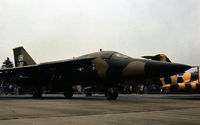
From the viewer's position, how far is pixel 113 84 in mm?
15297

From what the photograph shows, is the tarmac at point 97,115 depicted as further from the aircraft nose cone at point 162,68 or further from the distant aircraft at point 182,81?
the distant aircraft at point 182,81

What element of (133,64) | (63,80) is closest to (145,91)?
(63,80)

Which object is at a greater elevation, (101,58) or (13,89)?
(101,58)

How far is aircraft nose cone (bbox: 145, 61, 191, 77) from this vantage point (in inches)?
501

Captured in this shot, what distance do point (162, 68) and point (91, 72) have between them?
4.93 m

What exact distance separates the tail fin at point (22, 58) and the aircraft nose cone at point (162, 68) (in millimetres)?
14172

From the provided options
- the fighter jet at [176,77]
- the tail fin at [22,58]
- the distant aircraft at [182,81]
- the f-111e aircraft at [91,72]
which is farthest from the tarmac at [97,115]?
the tail fin at [22,58]

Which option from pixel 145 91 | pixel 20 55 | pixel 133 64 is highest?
pixel 20 55

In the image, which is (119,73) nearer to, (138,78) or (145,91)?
A: (138,78)

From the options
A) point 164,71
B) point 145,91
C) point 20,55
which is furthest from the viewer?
point 145,91

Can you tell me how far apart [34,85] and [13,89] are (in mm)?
17865

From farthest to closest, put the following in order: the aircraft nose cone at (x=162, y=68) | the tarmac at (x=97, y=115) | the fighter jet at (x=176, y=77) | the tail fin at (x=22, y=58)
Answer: the tail fin at (x=22, y=58) < the fighter jet at (x=176, y=77) < the aircraft nose cone at (x=162, y=68) < the tarmac at (x=97, y=115)

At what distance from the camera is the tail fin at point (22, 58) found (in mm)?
24156

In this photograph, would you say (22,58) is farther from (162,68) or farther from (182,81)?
(162,68)
